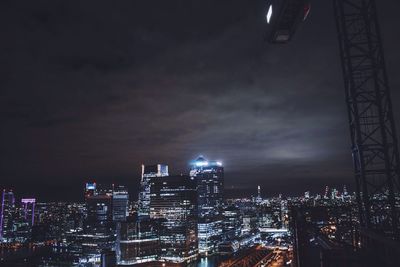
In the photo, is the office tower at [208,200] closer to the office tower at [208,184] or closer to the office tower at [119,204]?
the office tower at [208,184]

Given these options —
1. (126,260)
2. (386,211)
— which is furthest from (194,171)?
(386,211)

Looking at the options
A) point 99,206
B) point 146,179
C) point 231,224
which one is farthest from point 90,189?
point 231,224

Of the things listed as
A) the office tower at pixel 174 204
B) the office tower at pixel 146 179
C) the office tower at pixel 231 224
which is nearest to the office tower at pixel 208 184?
the office tower at pixel 231 224

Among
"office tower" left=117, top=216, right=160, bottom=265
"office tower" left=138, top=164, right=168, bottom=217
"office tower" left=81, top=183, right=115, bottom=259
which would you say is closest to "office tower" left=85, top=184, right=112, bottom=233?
"office tower" left=81, top=183, right=115, bottom=259

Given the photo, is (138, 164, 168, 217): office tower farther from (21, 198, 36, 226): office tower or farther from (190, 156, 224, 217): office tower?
(21, 198, 36, 226): office tower

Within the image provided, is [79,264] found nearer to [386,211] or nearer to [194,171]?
[194,171]
